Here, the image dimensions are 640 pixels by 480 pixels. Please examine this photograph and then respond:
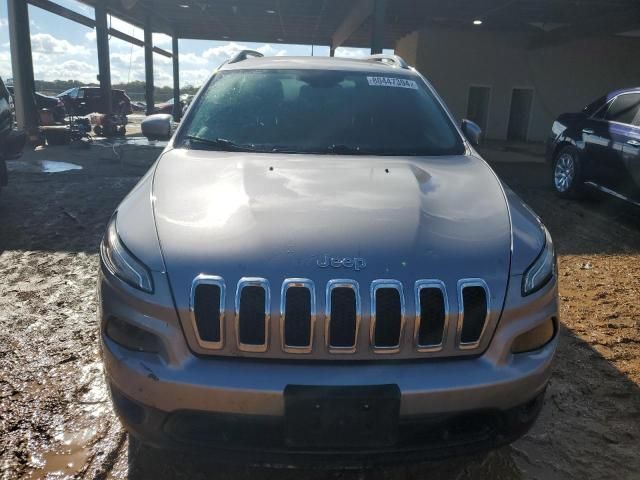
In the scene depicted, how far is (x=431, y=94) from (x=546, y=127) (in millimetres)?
18429

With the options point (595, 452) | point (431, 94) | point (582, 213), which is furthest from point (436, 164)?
point (582, 213)

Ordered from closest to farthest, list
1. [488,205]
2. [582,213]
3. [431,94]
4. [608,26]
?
[488,205], [431,94], [582,213], [608,26]

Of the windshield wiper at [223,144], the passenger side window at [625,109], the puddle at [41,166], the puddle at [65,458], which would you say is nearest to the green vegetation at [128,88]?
the puddle at [41,166]

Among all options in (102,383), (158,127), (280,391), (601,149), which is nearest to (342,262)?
(280,391)

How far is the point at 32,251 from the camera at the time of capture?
495cm

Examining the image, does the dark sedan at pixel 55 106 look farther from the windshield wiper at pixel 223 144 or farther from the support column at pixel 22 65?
the windshield wiper at pixel 223 144

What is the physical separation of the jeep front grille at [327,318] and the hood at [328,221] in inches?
1.6

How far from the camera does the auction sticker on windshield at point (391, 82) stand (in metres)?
3.34

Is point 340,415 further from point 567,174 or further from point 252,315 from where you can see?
point 567,174

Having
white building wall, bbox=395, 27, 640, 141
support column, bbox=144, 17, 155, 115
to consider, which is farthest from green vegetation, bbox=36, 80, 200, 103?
white building wall, bbox=395, 27, 640, 141

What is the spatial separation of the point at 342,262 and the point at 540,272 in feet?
2.52

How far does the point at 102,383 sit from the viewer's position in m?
2.83

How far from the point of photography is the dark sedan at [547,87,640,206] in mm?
6287

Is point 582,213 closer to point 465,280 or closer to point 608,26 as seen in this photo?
point 465,280
